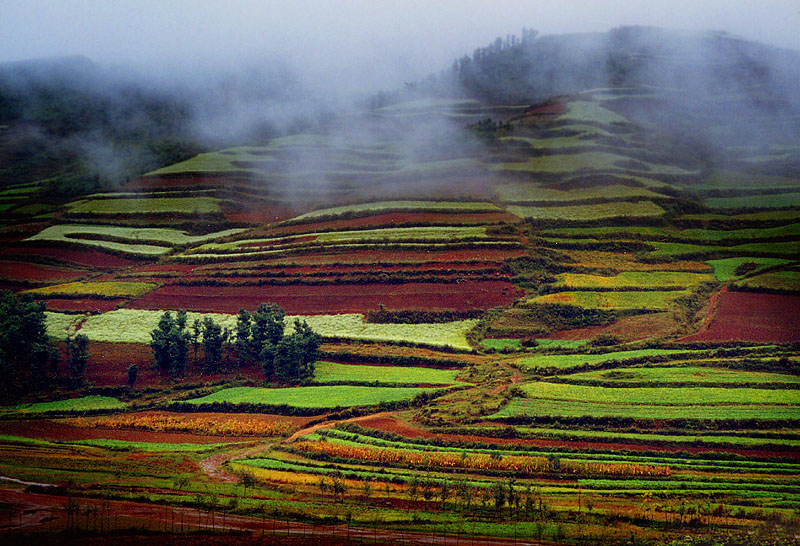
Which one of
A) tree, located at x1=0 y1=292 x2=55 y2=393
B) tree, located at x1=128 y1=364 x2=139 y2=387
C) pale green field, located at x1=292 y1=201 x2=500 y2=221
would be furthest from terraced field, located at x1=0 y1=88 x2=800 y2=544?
tree, located at x1=0 y1=292 x2=55 y2=393

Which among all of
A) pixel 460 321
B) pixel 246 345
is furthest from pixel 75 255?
pixel 460 321

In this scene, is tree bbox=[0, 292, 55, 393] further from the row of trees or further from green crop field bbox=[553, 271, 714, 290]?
green crop field bbox=[553, 271, 714, 290]

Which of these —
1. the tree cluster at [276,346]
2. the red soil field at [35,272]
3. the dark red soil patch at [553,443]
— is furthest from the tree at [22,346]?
the dark red soil patch at [553,443]

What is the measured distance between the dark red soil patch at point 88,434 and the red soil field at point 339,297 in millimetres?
18579

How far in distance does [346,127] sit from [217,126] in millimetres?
24376

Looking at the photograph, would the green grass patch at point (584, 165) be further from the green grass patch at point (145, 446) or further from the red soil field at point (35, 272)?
the green grass patch at point (145, 446)

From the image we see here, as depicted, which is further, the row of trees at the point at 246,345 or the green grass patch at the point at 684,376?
the row of trees at the point at 246,345

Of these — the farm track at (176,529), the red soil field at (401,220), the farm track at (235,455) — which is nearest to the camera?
the farm track at (176,529)

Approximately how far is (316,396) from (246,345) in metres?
9.27

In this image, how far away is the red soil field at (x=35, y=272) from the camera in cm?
7084

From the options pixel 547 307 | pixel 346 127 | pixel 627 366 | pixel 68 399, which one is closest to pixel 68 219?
pixel 68 399

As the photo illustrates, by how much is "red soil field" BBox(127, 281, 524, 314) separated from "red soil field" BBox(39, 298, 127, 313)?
1.74 meters

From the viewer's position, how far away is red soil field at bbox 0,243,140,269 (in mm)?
75438

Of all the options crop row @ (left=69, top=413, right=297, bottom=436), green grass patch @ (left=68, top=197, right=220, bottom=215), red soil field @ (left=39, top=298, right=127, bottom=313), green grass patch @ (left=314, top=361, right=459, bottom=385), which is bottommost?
crop row @ (left=69, top=413, right=297, bottom=436)
